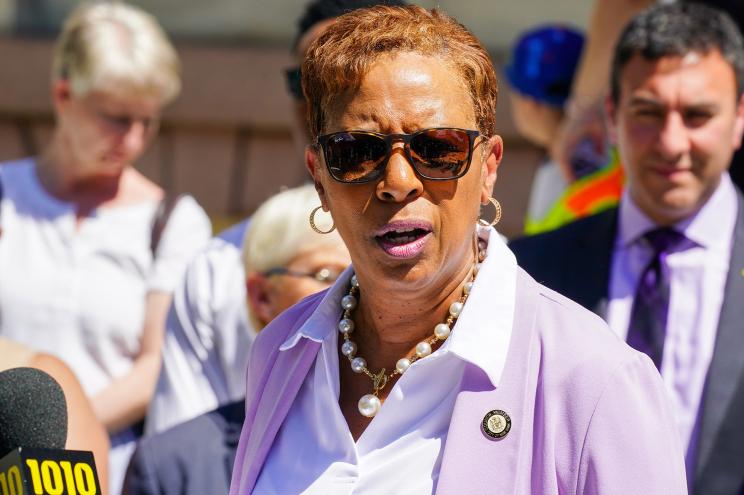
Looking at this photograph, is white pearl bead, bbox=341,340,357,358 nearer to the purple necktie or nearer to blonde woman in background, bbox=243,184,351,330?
blonde woman in background, bbox=243,184,351,330

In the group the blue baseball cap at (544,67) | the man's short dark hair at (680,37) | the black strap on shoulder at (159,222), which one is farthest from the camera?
the blue baseball cap at (544,67)

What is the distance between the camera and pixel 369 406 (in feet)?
7.24

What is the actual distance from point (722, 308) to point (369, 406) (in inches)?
53.0

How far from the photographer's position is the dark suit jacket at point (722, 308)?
3072 mm

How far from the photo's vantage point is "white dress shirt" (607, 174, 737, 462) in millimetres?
3230

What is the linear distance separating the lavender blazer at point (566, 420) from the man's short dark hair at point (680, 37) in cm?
163

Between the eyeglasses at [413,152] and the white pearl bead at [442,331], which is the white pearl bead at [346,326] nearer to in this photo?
the white pearl bead at [442,331]

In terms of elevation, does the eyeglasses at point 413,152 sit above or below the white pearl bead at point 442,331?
above

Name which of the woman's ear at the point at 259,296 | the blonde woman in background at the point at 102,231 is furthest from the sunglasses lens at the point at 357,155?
the blonde woman in background at the point at 102,231

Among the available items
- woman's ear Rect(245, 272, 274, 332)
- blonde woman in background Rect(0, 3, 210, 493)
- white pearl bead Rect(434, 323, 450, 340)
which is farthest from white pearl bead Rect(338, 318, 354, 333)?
blonde woman in background Rect(0, 3, 210, 493)

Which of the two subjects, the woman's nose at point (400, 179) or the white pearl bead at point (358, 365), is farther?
the white pearl bead at point (358, 365)

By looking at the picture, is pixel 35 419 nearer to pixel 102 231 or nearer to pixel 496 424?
pixel 496 424

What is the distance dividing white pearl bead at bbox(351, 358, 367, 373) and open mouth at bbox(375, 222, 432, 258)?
10.2 inches

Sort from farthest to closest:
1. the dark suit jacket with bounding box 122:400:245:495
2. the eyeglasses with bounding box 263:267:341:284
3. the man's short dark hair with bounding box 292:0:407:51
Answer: the man's short dark hair with bounding box 292:0:407:51 → the eyeglasses with bounding box 263:267:341:284 → the dark suit jacket with bounding box 122:400:245:495
